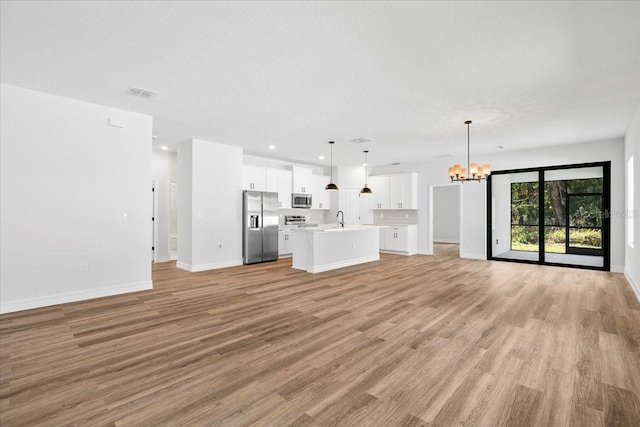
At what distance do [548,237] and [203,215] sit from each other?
26.4 feet

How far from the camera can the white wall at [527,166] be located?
20.9 ft

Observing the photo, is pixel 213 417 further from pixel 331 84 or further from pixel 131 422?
pixel 331 84

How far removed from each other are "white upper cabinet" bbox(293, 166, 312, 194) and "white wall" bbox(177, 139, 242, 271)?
6.46 feet

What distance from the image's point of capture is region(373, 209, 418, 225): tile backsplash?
9617mm

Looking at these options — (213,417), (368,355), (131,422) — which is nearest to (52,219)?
(131,422)

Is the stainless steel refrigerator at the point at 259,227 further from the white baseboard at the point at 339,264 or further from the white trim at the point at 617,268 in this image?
the white trim at the point at 617,268

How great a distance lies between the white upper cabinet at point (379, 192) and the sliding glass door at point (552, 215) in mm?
2988

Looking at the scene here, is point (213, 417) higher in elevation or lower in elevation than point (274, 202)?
lower

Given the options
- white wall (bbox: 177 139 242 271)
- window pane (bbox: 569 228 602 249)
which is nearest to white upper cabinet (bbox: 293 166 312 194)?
white wall (bbox: 177 139 242 271)

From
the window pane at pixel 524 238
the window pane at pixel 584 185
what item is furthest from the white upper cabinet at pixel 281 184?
the window pane at pixel 584 185

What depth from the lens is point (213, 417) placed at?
72.9 inches

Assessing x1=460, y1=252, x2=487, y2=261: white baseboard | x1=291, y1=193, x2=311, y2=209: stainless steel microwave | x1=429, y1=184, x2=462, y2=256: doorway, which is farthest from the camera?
x1=429, y1=184, x2=462, y2=256: doorway

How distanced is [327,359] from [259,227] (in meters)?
5.29

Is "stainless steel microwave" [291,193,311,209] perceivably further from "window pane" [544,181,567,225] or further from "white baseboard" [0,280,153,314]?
"window pane" [544,181,567,225]
